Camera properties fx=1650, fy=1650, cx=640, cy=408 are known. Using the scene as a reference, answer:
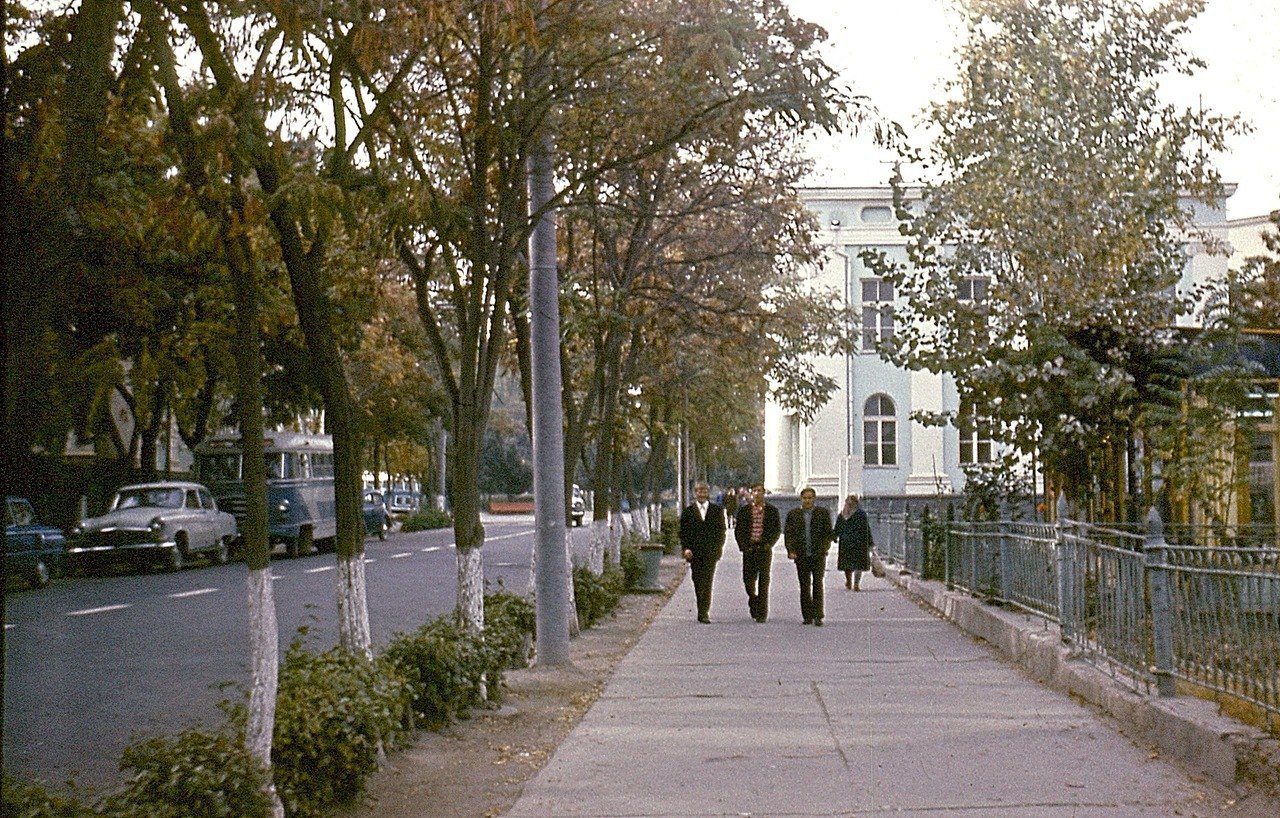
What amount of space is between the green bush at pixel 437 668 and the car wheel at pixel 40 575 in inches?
671

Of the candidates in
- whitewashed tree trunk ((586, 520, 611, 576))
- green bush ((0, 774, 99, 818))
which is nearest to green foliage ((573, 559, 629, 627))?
whitewashed tree trunk ((586, 520, 611, 576))

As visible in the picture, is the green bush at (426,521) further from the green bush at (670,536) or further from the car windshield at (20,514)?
the car windshield at (20,514)

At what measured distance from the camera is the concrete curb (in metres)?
8.07

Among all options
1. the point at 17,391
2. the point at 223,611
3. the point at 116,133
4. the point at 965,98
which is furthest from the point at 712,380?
the point at 17,391

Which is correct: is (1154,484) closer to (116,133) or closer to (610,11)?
(610,11)

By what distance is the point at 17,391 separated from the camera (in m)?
5.30

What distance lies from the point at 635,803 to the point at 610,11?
6097 millimetres

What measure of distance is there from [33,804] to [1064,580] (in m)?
8.67

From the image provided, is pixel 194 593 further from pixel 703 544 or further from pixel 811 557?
pixel 811 557

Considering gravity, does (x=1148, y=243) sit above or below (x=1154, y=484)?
above

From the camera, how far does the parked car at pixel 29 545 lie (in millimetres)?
25719

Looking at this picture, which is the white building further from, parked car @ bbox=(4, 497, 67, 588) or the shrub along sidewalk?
the shrub along sidewalk

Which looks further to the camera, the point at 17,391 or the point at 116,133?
the point at 116,133

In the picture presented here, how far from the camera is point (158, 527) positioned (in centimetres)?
3153
